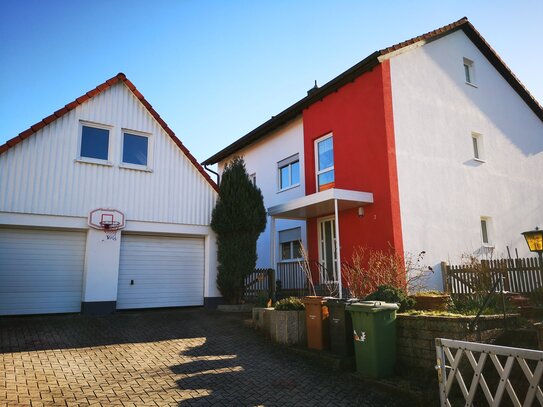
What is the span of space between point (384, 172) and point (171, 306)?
24.4ft

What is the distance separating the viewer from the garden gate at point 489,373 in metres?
3.50

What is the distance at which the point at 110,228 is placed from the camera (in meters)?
10.9

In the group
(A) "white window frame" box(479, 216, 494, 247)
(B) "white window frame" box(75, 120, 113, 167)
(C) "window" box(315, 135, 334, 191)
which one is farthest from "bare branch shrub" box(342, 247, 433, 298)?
(B) "white window frame" box(75, 120, 113, 167)

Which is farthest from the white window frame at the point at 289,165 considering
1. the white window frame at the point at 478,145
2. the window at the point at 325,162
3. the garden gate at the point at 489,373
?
the garden gate at the point at 489,373

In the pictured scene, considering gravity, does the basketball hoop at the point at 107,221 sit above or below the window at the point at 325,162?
below

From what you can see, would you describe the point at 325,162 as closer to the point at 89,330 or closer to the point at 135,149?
the point at 135,149

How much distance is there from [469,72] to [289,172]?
790cm

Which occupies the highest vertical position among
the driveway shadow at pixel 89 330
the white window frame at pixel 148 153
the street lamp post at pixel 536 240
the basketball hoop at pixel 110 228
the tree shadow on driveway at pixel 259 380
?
the white window frame at pixel 148 153

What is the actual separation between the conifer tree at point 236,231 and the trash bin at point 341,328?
519 cm

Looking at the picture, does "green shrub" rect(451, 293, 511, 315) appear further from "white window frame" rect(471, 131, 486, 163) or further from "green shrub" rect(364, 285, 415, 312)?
"white window frame" rect(471, 131, 486, 163)

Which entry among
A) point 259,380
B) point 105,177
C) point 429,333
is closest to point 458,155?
point 429,333

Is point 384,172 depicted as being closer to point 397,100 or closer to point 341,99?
point 397,100

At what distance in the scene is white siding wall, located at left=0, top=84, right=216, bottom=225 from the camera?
33.1ft

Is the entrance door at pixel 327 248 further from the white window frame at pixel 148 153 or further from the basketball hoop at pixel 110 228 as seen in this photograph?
the basketball hoop at pixel 110 228
